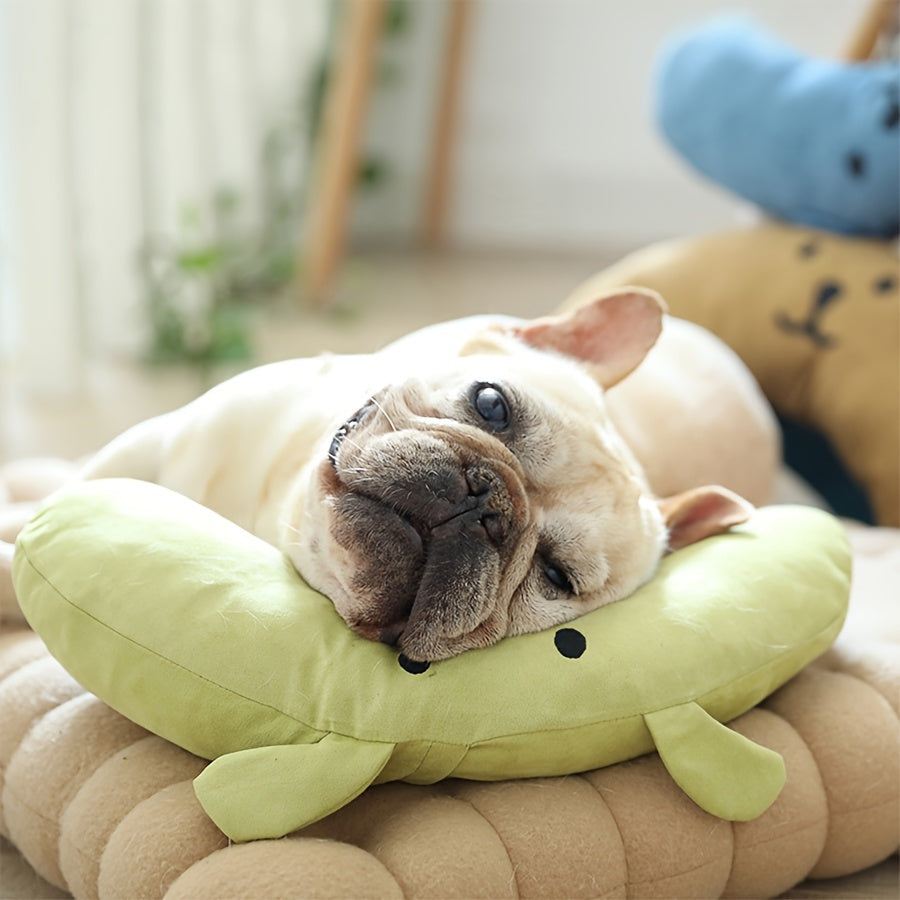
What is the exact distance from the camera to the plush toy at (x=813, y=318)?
7.46ft

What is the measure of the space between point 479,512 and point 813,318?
130 centimetres

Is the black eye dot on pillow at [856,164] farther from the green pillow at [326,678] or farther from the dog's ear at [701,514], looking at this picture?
the green pillow at [326,678]

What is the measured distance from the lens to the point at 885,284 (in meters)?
A: 2.34

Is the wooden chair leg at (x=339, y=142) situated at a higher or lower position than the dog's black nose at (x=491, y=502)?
lower

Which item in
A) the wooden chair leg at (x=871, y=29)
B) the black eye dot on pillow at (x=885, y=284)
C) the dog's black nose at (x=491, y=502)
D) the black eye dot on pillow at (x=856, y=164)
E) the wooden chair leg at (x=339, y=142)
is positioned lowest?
the wooden chair leg at (x=339, y=142)

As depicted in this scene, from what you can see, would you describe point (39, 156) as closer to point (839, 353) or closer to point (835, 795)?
point (839, 353)

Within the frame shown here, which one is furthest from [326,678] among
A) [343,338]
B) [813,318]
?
[343,338]

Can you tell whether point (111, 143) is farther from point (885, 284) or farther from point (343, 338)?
point (885, 284)

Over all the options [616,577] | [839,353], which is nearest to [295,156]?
Answer: [839,353]

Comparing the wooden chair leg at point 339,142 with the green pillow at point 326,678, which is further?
the wooden chair leg at point 339,142

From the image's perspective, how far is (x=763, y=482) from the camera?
213 cm

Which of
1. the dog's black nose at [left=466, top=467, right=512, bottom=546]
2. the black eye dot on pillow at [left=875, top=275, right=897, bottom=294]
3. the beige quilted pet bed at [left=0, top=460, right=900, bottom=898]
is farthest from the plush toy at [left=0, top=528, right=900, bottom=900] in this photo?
the black eye dot on pillow at [left=875, top=275, right=897, bottom=294]

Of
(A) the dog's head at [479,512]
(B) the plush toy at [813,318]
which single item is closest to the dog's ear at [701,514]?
(A) the dog's head at [479,512]

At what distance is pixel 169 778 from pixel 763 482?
1.23 metres
